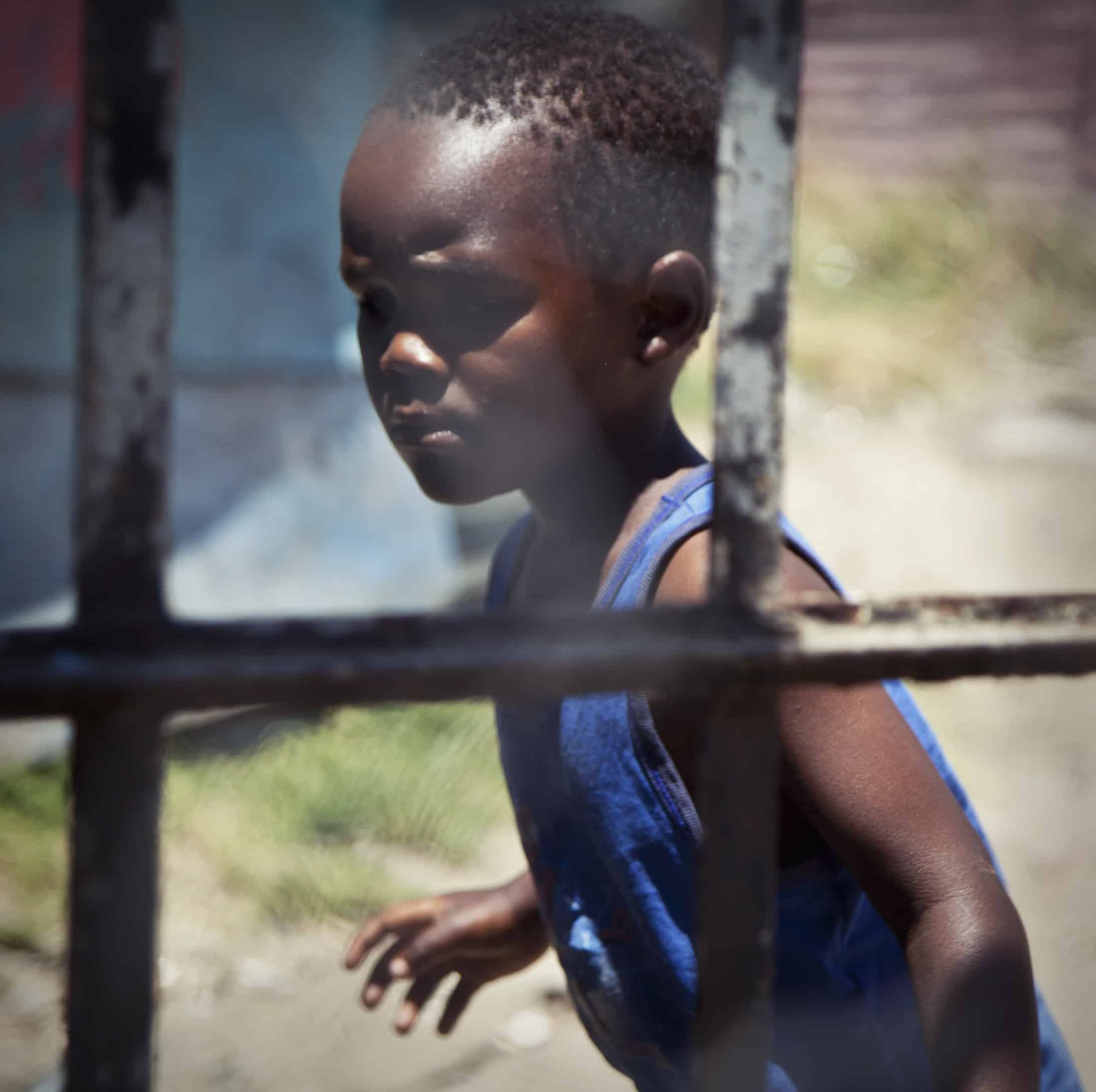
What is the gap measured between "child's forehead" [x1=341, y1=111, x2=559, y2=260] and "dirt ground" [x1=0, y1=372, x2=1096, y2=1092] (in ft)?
5.57

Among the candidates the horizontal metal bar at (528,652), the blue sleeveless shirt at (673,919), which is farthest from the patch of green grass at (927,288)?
the horizontal metal bar at (528,652)

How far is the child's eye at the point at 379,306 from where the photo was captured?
109cm

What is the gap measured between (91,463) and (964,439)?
185 inches

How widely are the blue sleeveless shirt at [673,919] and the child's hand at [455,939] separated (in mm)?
265

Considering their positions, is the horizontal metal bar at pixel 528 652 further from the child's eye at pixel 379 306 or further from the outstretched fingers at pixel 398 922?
the outstretched fingers at pixel 398 922

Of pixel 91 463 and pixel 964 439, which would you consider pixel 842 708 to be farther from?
pixel 964 439

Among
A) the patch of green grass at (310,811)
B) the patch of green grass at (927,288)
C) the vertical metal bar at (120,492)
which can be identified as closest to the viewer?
the vertical metal bar at (120,492)

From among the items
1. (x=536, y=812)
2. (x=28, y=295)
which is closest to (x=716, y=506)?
(x=536, y=812)

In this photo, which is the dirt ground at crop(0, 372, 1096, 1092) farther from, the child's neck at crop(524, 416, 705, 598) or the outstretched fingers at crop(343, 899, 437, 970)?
the child's neck at crop(524, 416, 705, 598)

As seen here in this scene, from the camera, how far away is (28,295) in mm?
3326


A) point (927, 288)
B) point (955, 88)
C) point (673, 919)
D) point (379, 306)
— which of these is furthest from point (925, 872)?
point (955, 88)

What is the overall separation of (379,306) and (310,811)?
2158 millimetres

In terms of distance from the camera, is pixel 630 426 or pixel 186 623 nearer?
pixel 186 623

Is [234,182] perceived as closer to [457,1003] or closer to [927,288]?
[457,1003]
